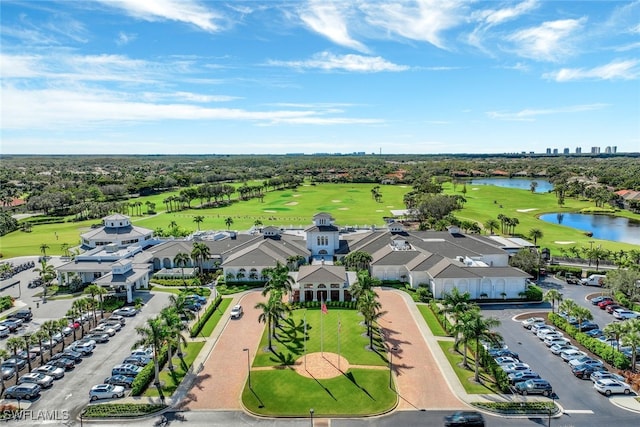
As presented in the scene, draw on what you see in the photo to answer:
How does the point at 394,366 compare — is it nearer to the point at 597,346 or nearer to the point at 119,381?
the point at 597,346

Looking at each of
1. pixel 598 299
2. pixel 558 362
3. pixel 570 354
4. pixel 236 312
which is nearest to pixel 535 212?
pixel 598 299

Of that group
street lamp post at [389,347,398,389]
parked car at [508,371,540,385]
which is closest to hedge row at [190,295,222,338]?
street lamp post at [389,347,398,389]

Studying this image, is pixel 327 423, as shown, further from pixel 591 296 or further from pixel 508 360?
pixel 591 296

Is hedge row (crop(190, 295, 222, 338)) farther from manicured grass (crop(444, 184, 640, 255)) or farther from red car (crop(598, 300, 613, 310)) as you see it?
manicured grass (crop(444, 184, 640, 255))

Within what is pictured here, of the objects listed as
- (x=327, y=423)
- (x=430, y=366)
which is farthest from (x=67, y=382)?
(x=430, y=366)

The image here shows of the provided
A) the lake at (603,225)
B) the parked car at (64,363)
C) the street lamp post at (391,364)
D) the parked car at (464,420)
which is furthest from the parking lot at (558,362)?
the lake at (603,225)

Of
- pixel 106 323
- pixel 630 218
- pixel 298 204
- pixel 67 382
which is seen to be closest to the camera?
pixel 67 382

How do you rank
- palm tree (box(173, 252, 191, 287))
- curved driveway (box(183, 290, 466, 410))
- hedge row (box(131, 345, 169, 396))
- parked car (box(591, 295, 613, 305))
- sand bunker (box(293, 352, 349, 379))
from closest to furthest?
curved driveway (box(183, 290, 466, 410)) < hedge row (box(131, 345, 169, 396)) < sand bunker (box(293, 352, 349, 379)) < parked car (box(591, 295, 613, 305)) < palm tree (box(173, 252, 191, 287))
